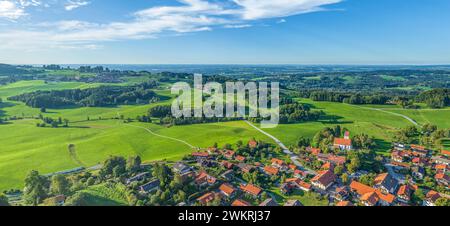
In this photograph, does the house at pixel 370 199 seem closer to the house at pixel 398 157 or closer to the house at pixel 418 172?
the house at pixel 418 172

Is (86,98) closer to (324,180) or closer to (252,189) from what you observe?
(252,189)

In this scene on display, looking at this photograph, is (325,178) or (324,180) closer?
(324,180)

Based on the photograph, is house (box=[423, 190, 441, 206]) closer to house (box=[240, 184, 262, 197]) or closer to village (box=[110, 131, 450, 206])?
village (box=[110, 131, 450, 206])

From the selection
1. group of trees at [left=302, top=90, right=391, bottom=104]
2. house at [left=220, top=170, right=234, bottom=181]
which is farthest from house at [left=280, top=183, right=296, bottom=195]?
group of trees at [left=302, top=90, right=391, bottom=104]

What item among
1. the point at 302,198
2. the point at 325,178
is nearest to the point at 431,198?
the point at 325,178

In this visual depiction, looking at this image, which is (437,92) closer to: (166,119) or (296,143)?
(296,143)
